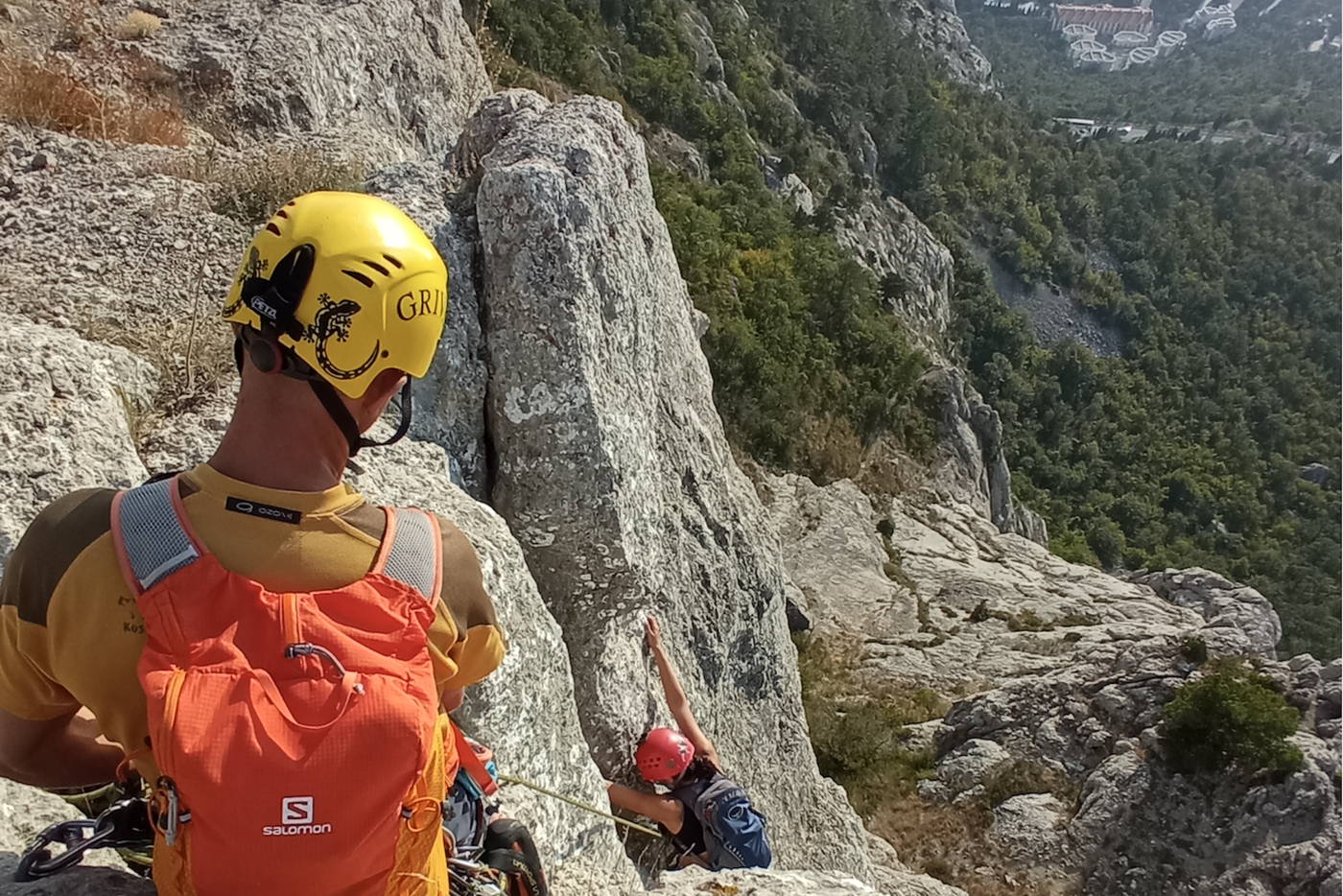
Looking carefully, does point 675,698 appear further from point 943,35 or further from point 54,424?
point 943,35

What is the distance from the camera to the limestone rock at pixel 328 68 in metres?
8.75

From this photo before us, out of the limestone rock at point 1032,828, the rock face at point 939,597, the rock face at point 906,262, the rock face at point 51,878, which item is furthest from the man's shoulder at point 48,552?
the rock face at point 906,262

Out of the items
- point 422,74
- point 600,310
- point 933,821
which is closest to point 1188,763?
point 933,821

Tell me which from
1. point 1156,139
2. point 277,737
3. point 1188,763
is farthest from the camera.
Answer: point 1156,139

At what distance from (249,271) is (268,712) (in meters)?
1.18

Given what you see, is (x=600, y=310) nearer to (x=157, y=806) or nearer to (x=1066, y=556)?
(x=157, y=806)

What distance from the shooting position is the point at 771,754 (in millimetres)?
9453

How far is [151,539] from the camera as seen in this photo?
2045 mm

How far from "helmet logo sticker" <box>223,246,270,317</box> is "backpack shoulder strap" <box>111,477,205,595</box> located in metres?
0.56

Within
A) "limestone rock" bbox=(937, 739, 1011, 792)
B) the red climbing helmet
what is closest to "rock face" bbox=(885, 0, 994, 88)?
"limestone rock" bbox=(937, 739, 1011, 792)

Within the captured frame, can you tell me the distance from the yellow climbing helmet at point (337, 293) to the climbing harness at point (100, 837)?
1.49 metres

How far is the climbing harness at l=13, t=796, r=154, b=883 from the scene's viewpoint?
103 inches

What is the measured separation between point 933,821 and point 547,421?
15.0 meters

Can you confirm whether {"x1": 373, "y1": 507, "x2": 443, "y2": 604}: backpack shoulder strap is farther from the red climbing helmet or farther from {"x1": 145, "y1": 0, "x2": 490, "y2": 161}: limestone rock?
{"x1": 145, "y1": 0, "x2": 490, "y2": 161}: limestone rock
